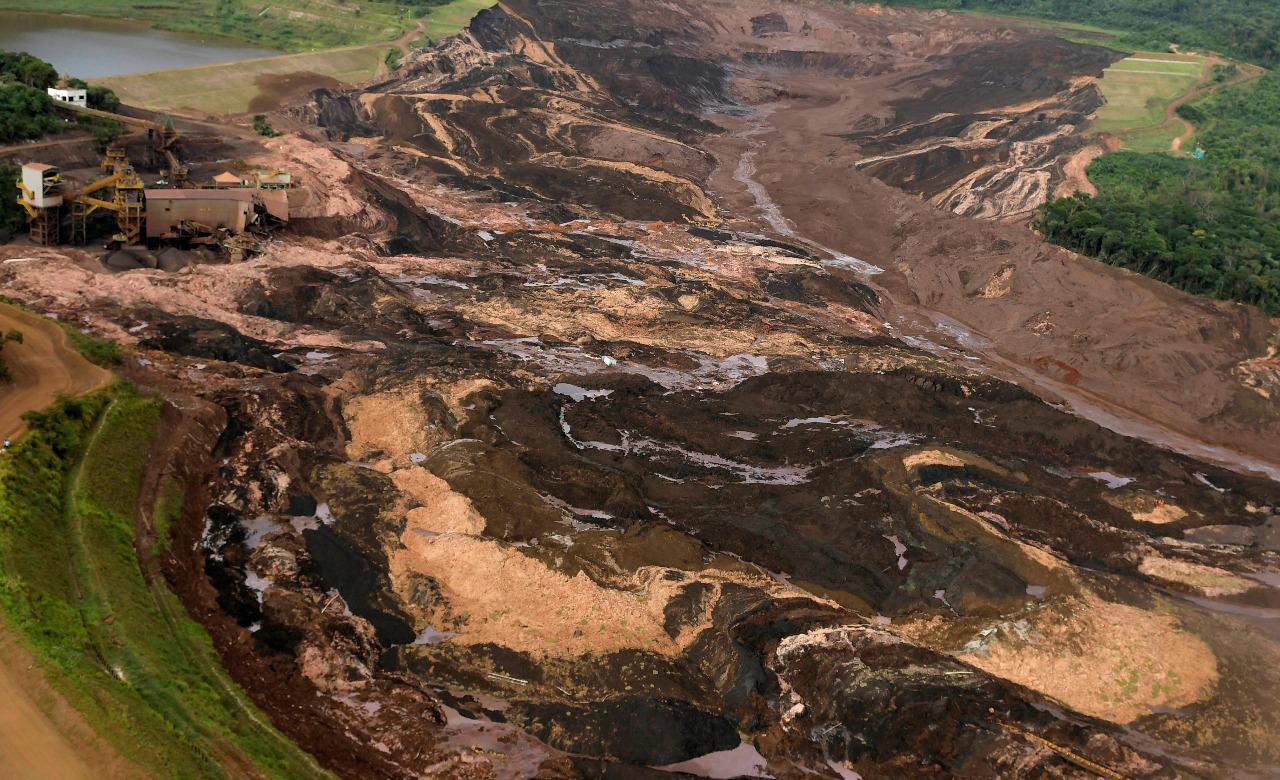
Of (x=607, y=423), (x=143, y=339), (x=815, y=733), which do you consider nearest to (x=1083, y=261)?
(x=607, y=423)

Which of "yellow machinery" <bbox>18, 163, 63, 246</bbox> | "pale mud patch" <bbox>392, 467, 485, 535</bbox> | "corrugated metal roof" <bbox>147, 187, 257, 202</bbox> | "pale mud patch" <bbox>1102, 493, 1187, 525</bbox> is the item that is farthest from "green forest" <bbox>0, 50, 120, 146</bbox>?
"pale mud patch" <bbox>1102, 493, 1187, 525</bbox>

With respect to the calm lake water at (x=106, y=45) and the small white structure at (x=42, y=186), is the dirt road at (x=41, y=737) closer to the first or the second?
the small white structure at (x=42, y=186)

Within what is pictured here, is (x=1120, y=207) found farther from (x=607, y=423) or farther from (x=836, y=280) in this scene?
(x=607, y=423)

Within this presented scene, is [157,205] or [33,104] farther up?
Answer: [33,104]

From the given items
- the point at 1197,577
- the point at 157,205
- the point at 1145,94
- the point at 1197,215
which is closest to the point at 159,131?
the point at 157,205

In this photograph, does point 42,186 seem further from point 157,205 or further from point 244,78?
point 244,78

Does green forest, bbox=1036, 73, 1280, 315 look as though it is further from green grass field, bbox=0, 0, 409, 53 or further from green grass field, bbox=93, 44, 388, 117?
green grass field, bbox=0, 0, 409, 53
